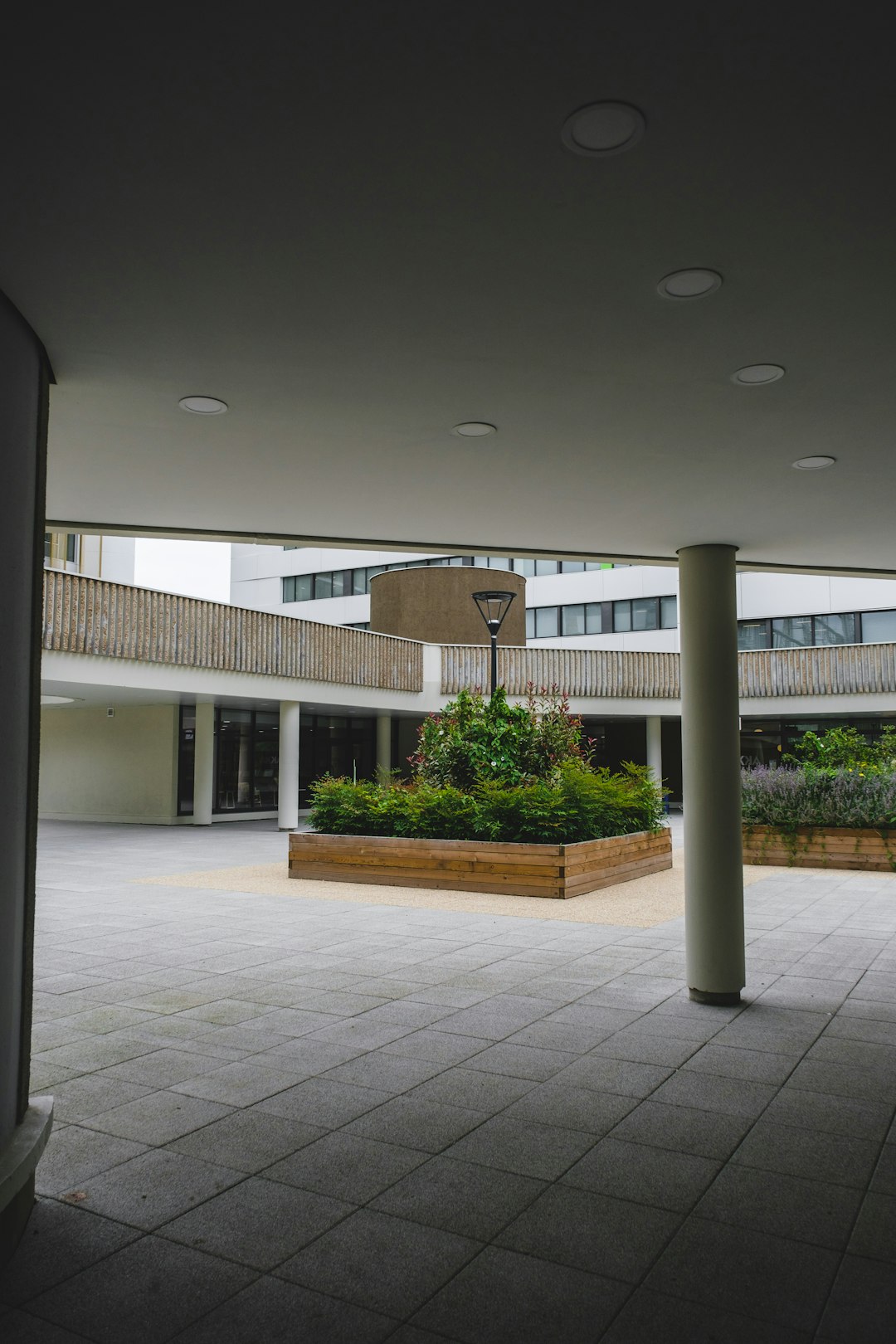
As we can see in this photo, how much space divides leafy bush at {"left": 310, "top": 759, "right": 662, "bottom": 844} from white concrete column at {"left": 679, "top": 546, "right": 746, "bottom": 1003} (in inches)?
196

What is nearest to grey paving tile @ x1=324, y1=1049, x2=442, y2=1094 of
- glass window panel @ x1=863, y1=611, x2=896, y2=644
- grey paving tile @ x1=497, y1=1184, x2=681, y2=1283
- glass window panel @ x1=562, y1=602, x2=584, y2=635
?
grey paving tile @ x1=497, y1=1184, x2=681, y2=1283

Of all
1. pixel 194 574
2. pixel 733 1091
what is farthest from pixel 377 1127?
pixel 194 574

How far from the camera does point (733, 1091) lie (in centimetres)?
461

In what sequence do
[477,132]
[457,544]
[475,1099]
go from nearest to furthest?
1. [477,132]
2. [475,1099]
3. [457,544]

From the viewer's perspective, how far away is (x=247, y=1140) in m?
4.01

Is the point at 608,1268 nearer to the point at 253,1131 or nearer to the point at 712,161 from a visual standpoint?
the point at 253,1131

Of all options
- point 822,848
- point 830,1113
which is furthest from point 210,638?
point 830,1113

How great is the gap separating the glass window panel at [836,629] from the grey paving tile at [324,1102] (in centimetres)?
2787

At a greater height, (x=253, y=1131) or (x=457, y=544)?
(x=457, y=544)

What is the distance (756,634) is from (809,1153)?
28614 mm

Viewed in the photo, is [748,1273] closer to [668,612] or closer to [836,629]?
[836,629]

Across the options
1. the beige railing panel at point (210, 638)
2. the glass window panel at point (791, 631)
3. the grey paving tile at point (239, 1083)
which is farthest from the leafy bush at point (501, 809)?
the glass window panel at point (791, 631)

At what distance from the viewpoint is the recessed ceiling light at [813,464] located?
495cm

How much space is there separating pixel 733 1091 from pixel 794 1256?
1.52 meters
